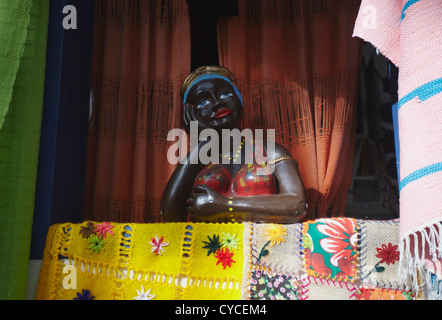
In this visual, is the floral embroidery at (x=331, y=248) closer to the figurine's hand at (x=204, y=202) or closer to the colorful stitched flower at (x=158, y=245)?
the figurine's hand at (x=204, y=202)

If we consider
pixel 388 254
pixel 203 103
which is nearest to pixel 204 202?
pixel 203 103

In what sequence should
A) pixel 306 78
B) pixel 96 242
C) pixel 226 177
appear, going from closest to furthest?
pixel 96 242 < pixel 226 177 < pixel 306 78

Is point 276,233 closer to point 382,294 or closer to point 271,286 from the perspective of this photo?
point 271,286

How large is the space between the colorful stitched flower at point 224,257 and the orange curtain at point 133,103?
1.82 feet

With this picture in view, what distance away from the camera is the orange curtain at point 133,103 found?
1.58m

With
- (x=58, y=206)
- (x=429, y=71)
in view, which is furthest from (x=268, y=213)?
(x=58, y=206)

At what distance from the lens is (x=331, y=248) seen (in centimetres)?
102

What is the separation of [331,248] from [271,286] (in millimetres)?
169

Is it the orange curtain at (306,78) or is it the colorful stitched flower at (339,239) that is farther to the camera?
the orange curtain at (306,78)

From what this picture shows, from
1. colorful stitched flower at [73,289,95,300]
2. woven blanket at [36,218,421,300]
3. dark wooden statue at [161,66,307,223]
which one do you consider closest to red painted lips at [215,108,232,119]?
dark wooden statue at [161,66,307,223]

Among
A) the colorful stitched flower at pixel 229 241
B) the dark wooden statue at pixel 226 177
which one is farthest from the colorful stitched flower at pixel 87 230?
the colorful stitched flower at pixel 229 241

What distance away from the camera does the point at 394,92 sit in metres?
1.36
